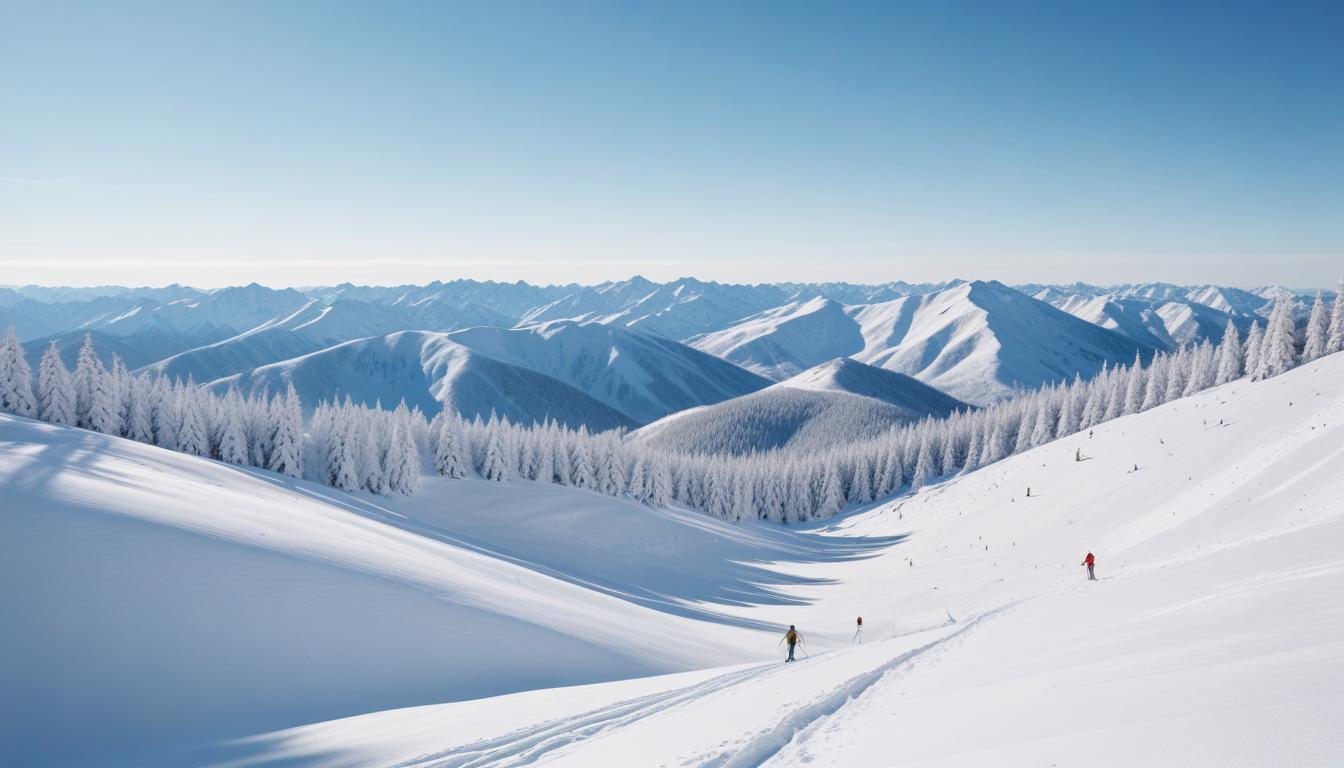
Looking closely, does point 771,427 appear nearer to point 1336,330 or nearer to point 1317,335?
point 1317,335

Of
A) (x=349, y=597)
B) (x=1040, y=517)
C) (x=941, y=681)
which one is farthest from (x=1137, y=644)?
(x=1040, y=517)

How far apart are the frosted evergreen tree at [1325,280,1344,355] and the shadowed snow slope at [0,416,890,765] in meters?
68.1

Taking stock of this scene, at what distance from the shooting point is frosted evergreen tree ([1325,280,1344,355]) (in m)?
56.3

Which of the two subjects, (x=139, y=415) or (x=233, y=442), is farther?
(x=233, y=442)

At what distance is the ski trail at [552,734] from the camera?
416 inches

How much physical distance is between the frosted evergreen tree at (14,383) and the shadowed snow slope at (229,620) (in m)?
22.4

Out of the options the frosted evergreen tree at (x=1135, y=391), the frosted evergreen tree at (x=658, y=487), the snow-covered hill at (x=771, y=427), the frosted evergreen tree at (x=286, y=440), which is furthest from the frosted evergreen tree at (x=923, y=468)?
the frosted evergreen tree at (x=286, y=440)

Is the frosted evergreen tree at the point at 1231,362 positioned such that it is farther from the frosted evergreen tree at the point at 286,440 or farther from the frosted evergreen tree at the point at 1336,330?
the frosted evergreen tree at the point at 286,440

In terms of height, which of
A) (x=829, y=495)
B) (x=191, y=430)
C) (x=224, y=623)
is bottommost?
(x=829, y=495)

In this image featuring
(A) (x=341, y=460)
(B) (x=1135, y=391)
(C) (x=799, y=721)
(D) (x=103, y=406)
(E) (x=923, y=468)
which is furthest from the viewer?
(E) (x=923, y=468)

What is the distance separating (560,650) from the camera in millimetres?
19484

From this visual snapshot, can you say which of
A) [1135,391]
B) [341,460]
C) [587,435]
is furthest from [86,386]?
[1135,391]

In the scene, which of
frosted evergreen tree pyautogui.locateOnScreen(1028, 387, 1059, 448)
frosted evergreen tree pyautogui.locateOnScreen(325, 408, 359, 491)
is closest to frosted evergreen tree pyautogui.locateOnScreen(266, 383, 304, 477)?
frosted evergreen tree pyautogui.locateOnScreen(325, 408, 359, 491)

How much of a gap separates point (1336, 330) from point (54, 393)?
11746 centimetres
